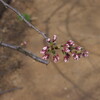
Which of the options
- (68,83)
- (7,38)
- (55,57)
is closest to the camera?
(55,57)

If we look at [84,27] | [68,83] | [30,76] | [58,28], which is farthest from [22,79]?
[84,27]

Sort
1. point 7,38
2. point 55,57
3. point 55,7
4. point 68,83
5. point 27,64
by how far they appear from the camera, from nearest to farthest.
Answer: point 55,57
point 68,83
point 27,64
point 7,38
point 55,7

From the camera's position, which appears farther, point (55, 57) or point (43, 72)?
point (43, 72)

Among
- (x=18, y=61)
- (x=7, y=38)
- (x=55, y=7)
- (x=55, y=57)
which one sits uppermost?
(x=55, y=7)

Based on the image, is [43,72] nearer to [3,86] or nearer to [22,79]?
[22,79]

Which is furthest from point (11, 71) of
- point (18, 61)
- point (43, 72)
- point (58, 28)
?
point (58, 28)

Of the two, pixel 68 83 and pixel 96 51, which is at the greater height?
pixel 96 51
